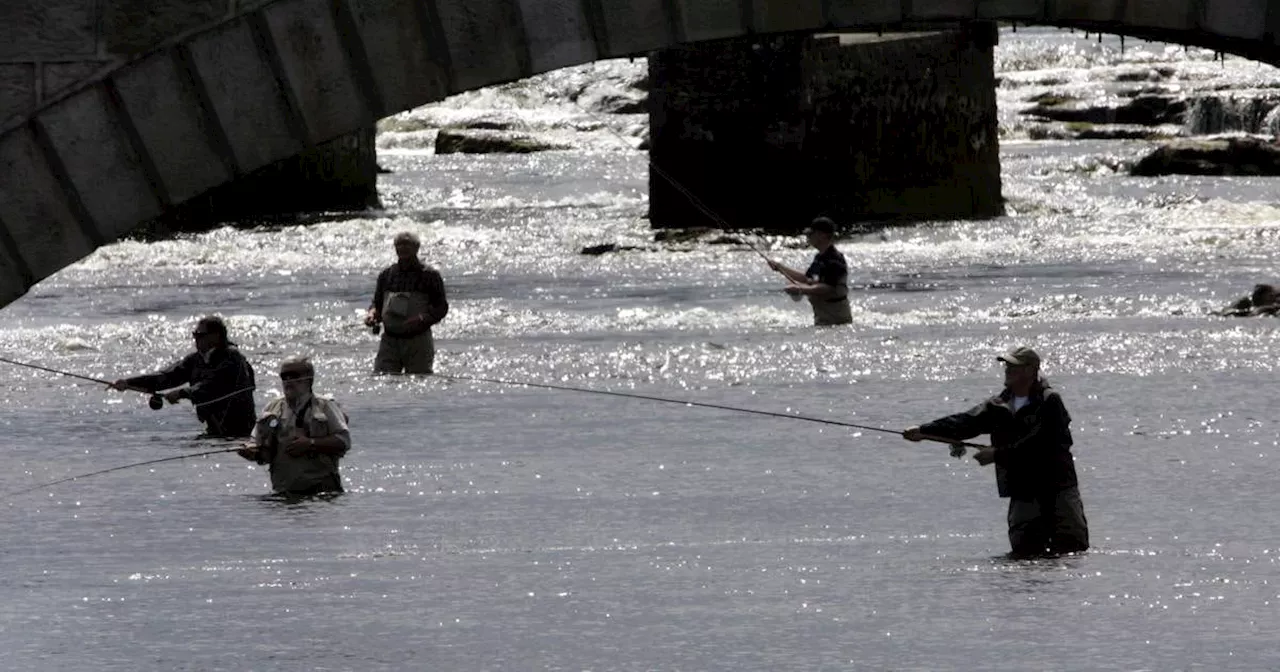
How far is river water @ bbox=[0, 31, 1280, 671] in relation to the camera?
47.3 feet

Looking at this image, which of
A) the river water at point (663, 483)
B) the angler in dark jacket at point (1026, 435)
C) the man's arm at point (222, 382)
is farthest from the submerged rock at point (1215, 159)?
the angler in dark jacket at point (1026, 435)

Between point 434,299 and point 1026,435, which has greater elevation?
point 434,299

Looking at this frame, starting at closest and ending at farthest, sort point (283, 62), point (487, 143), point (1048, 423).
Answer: point (283, 62) → point (1048, 423) → point (487, 143)

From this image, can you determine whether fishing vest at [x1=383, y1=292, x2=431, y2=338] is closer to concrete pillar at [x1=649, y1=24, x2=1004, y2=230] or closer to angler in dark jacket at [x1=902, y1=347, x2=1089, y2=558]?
angler in dark jacket at [x1=902, y1=347, x2=1089, y2=558]

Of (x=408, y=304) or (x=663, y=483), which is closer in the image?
(x=663, y=483)

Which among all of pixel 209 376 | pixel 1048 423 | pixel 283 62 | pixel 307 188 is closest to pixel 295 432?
pixel 209 376

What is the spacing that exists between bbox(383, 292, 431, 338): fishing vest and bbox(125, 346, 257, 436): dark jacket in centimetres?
259

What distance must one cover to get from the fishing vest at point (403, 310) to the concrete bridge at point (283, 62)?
1364 centimetres

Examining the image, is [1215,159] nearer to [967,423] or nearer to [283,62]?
[967,423]

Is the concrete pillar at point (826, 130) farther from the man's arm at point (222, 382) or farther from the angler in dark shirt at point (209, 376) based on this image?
the man's arm at point (222, 382)

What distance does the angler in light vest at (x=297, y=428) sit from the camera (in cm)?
1667

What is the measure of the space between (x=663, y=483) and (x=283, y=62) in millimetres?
11374

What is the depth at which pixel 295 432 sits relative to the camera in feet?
55.7

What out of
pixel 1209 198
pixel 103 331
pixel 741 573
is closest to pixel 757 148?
pixel 1209 198
